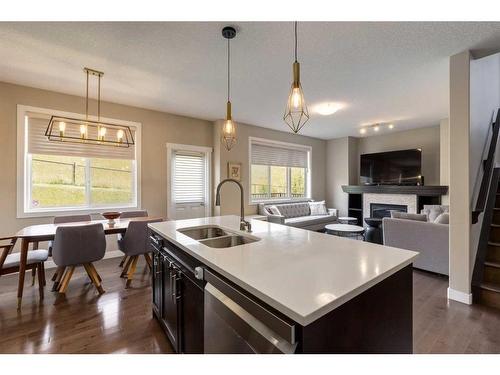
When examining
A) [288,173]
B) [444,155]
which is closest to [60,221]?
[288,173]

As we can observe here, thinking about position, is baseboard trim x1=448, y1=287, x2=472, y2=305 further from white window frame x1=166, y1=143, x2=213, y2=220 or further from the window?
white window frame x1=166, y1=143, x2=213, y2=220

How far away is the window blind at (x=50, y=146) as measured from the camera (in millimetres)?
3438

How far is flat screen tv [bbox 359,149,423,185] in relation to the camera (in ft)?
18.1

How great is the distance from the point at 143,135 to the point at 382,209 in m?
5.76

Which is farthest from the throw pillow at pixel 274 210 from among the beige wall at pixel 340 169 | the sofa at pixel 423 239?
the beige wall at pixel 340 169

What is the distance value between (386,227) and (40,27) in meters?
4.58

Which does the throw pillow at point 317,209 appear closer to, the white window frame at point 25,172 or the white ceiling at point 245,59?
the white ceiling at point 245,59

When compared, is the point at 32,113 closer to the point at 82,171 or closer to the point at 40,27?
the point at 82,171

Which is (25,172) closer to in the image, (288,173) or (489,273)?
(288,173)

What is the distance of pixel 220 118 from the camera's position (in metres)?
5.00

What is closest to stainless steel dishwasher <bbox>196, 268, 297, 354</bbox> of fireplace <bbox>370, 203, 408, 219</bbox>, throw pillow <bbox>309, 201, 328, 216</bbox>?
throw pillow <bbox>309, 201, 328, 216</bbox>

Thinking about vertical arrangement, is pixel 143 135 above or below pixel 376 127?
below

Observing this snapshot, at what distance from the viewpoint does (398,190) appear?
5559 mm
